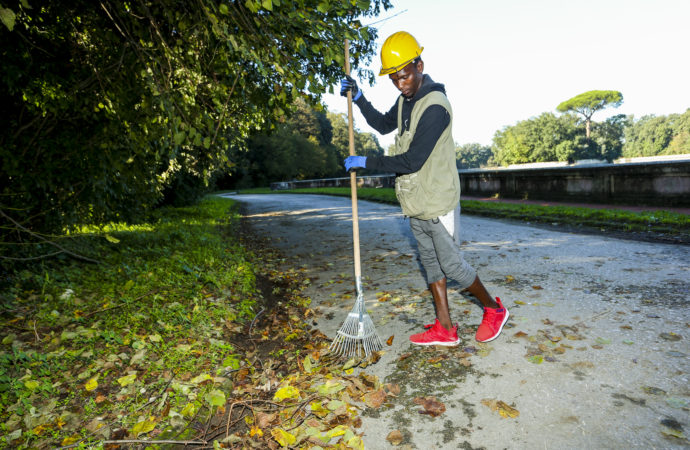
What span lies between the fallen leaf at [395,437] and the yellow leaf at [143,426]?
142 cm

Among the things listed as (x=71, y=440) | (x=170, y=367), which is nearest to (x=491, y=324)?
(x=170, y=367)

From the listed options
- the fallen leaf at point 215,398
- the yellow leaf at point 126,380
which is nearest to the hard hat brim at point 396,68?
the fallen leaf at point 215,398

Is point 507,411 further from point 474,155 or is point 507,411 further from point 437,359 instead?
point 474,155

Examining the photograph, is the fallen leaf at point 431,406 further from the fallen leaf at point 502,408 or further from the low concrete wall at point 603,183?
the low concrete wall at point 603,183

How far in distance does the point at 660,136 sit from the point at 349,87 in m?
120

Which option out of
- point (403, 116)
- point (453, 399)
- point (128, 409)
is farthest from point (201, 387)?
point (403, 116)

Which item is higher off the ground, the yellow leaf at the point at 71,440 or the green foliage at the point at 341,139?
the green foliage at the point at 341,139

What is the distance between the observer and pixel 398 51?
2.80 m

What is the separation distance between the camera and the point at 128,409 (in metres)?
2.57

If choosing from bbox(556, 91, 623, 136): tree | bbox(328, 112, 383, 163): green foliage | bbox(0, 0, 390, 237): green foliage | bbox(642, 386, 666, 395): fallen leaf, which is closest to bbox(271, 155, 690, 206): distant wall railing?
bbox(0, 0, 390, 237): green foliage

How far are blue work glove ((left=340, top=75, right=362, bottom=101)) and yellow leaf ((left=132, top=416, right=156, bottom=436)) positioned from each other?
Result: 295cm

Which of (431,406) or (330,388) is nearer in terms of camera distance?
(431,406)

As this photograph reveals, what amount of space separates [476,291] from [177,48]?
165 inches

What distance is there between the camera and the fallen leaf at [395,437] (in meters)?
2.12
